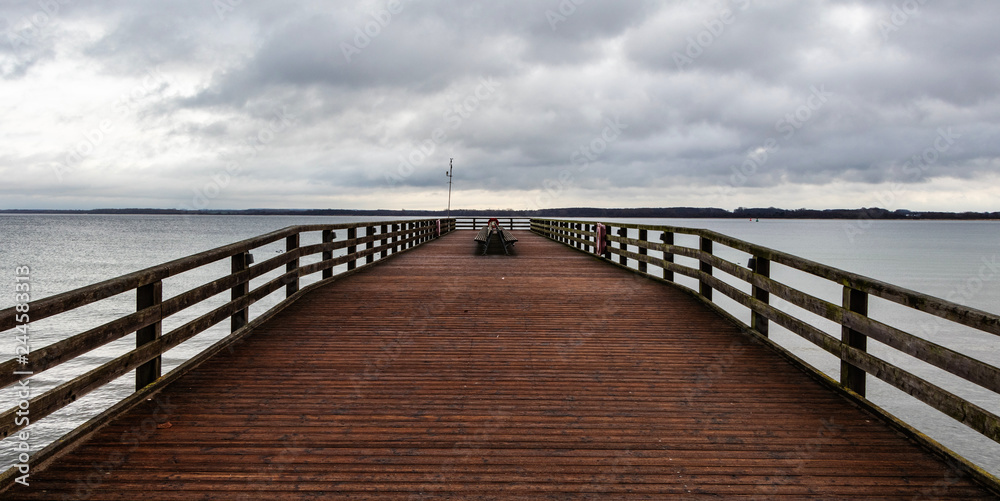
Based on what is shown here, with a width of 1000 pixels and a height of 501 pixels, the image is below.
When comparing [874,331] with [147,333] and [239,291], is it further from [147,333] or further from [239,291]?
[239,291]

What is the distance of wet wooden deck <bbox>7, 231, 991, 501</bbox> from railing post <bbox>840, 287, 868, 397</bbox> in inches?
10.0

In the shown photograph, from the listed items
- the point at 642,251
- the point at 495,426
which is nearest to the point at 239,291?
the point at 495,426

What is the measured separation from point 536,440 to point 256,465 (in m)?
1.73

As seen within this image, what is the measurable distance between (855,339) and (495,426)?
3.03 metres

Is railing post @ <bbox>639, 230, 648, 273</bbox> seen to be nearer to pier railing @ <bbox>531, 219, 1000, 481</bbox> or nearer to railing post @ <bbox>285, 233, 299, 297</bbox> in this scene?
pier railing @ <bbox>531, 219, 1000, 481</bbox>

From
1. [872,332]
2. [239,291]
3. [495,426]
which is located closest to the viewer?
[495,426]

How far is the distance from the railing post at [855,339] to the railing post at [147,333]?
558 cm

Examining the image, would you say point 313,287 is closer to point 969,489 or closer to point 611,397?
point 611,397

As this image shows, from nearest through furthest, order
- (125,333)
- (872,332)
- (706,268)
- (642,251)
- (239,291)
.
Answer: (125,333) → (872,332) → (239,291) → (706,268) → (642,251)

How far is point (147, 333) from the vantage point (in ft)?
14.9

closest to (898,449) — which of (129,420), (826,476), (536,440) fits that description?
(826,476)

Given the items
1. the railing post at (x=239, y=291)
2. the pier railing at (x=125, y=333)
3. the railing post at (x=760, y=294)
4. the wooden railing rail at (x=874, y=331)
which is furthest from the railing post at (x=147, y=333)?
the railing post at (x=760, y=294)

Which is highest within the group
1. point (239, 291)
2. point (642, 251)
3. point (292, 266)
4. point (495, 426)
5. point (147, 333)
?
point (642, 251)

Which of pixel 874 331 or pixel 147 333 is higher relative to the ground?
pixel 874 331
